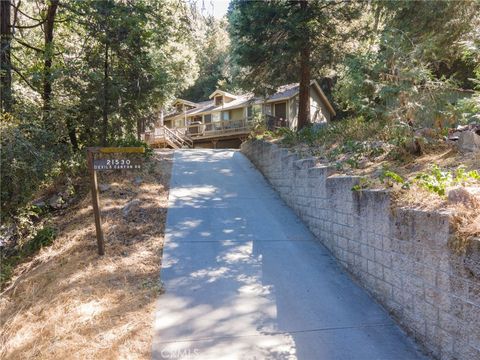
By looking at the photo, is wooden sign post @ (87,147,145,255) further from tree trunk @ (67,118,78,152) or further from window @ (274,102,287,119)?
window @ (274,102,287,119)

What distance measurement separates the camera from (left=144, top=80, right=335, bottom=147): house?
25.9 meters

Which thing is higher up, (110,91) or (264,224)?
(110,91)

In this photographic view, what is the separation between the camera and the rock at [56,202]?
Result: 27.5 feet

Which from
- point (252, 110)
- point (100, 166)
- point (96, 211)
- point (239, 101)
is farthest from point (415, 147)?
→ point (239, 101)

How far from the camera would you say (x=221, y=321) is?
167 inches

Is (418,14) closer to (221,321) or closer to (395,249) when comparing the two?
(395,249)

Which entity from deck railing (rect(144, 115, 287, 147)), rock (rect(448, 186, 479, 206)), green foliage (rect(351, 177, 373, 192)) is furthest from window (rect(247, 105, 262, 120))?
rock (rect(448, 186, 479, 206))

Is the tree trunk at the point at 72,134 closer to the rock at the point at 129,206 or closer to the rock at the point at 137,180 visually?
the rock at the point at 137,180

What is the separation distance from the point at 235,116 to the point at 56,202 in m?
23.8

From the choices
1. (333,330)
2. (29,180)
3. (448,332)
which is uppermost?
(29,180)

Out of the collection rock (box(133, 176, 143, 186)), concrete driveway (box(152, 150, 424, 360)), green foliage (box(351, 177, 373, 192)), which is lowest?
concrete driveway (box(152, 150, 424, 360))

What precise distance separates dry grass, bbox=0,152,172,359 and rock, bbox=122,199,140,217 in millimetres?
92

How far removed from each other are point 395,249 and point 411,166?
1.62 meters

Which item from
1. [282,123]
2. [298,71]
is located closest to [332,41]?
[298,71]
